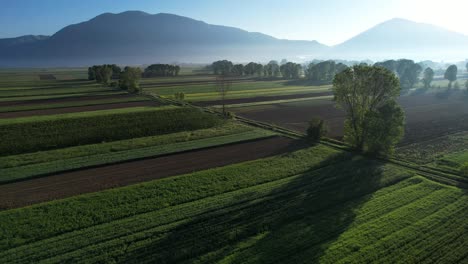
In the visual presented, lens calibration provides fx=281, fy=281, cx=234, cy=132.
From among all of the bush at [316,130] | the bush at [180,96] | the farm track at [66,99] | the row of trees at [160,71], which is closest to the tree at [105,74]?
the farm track at [66,99]

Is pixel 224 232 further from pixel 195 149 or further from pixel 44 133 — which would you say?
pixel 44 133

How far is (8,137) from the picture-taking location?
46344 mm

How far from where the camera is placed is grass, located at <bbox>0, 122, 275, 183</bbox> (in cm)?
3488

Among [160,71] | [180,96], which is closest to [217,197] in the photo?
[180,96]

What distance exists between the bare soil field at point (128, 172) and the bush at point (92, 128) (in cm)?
1351

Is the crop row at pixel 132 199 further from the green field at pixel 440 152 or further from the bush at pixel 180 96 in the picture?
the bush at pixel 180 96

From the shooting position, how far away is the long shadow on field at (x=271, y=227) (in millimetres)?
20000

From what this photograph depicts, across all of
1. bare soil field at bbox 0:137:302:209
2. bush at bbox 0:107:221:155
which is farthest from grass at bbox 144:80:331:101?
bare soil field at bbox 0:137:302:209

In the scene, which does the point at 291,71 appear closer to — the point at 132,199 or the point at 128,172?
the point at 128,172

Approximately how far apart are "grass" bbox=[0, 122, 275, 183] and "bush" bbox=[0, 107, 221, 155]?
3.24 metres

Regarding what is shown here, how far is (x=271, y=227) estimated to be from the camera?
927 inches

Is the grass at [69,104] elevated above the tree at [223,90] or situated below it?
below

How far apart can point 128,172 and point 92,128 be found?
76.2 feet

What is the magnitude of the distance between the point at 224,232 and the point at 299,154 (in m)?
22.8
